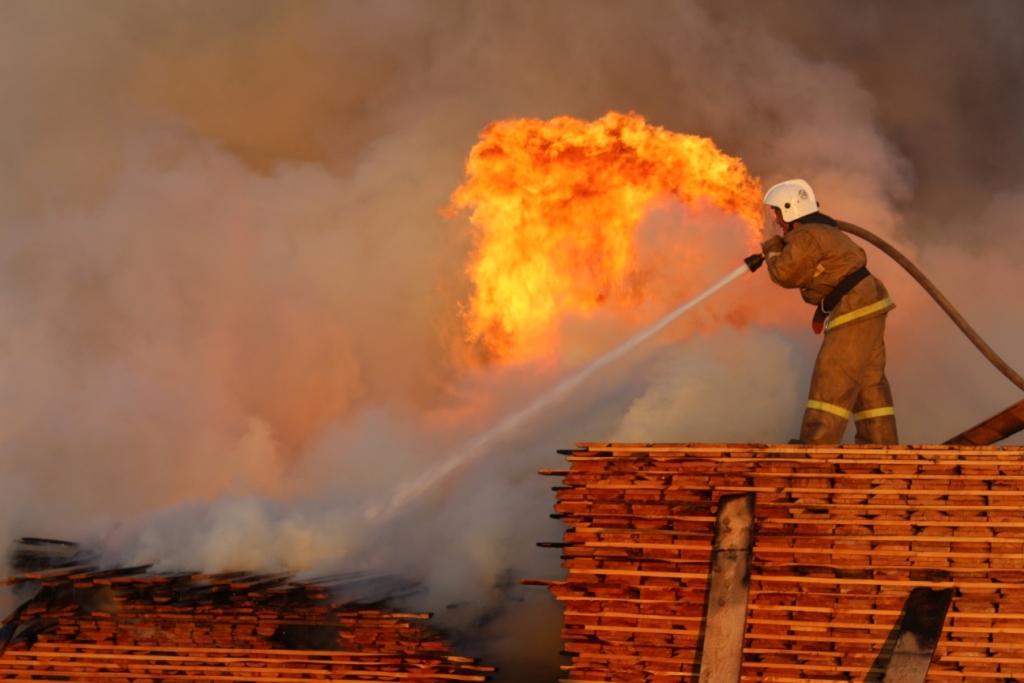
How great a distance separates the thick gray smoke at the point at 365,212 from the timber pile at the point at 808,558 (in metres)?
3.90

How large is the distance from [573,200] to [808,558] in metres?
6.31

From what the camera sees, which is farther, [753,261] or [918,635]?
Result: [753,261]

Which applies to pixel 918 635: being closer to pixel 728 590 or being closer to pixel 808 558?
pixel 808 558

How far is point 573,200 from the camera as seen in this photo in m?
12.1

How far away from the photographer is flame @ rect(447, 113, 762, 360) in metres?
11.7

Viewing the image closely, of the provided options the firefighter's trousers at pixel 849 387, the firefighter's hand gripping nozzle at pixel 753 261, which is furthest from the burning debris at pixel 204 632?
the firefighter's hand gripping nozzle at pixel 753 261

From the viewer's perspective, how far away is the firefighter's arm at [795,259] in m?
8.09

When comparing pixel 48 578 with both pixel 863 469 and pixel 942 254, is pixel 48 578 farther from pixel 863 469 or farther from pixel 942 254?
pixel 942 254

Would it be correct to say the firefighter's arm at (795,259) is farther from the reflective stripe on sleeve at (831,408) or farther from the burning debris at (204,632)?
the burning debris at (204,632)

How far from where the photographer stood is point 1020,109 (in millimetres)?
13320

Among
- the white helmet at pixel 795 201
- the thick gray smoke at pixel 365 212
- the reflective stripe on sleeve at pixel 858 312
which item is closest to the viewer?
the reflective stripe on sleeve at pixel 858 312

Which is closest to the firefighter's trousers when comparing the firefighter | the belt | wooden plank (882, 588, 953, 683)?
the firefighter

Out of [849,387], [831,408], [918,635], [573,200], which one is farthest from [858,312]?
[573,200]

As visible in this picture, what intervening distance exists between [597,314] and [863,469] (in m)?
5.50
